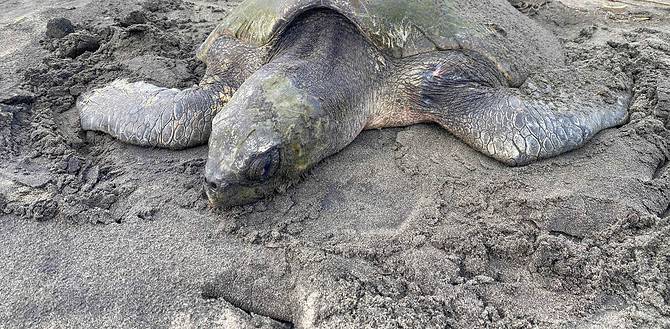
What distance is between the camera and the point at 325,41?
2.25 m

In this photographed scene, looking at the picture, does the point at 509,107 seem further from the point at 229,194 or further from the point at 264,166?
the point at 229,194

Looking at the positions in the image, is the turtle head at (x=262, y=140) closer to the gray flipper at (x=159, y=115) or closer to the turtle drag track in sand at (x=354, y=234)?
the turtle drag track in sand at (x=354, y=234)

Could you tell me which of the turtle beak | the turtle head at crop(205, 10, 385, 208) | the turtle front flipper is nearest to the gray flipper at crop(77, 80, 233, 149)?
the turtle head at crop(205, 10, 385, 208)

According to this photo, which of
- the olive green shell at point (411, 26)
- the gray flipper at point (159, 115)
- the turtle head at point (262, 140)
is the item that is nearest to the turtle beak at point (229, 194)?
the turtle head at point (262, 140)

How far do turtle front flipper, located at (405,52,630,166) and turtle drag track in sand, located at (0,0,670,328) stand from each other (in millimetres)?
69

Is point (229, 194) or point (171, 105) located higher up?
point (171, 105)

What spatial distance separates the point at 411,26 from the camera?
221cm

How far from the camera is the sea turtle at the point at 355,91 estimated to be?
195 centimetres

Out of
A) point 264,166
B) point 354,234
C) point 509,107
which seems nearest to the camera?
point 354,234

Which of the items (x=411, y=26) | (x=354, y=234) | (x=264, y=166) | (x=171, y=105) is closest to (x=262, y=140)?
(x=264, y=166)

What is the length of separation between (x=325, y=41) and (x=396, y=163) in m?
0.67

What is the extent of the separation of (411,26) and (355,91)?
40 cm

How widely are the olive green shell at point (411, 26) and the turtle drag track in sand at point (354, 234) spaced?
42cm

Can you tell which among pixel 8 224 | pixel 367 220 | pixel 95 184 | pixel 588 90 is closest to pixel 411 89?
pixel 367 220
